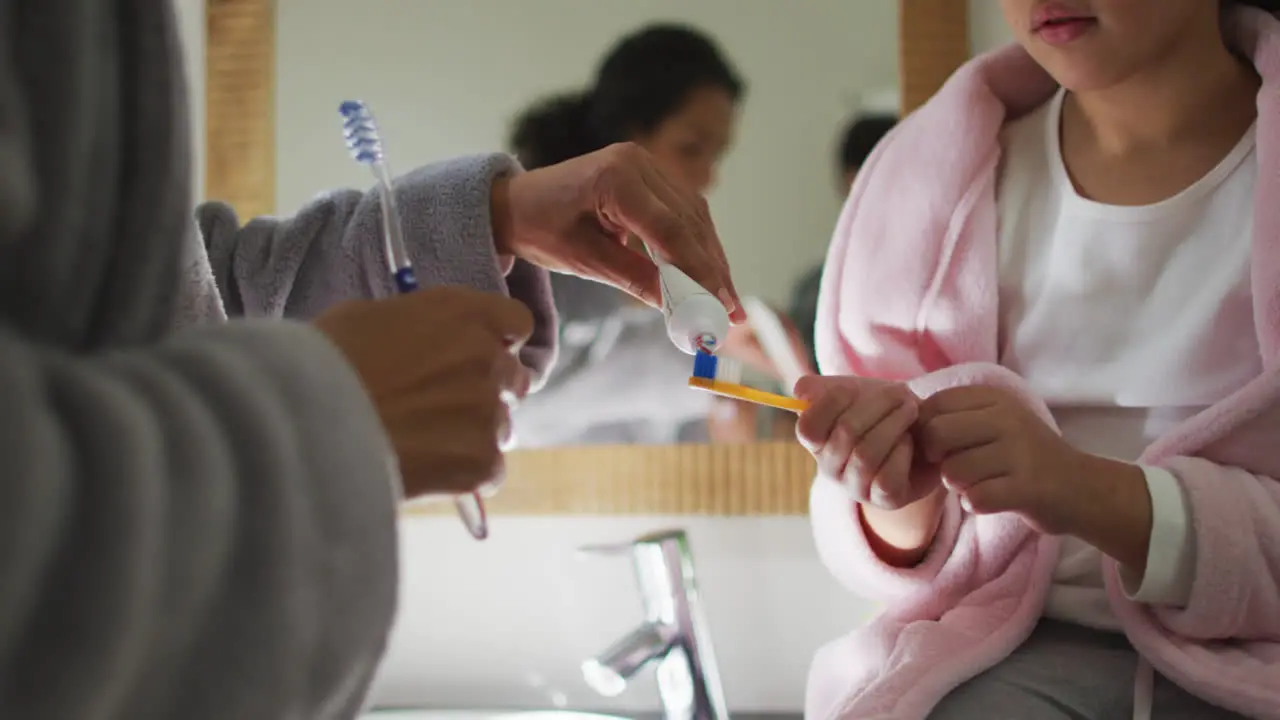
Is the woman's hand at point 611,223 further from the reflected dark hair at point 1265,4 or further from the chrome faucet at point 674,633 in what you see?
the reflected dark hair at point 1265,4

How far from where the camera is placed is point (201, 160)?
1.06 meters

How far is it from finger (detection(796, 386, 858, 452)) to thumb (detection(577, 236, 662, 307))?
0.12m

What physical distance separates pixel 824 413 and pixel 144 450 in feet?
1.20

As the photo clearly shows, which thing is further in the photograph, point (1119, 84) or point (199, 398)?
point (1119, 84)

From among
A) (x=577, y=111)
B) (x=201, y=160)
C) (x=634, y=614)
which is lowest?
(x=634, y=614)

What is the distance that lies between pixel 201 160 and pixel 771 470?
681 millimetres

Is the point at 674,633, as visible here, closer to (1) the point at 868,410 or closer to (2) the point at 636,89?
(1) the point at 868,410

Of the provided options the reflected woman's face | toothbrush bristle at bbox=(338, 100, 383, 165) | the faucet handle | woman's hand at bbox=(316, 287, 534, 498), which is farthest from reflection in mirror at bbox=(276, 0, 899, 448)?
woman's hand at bbox=(316, 287, 534, 498)

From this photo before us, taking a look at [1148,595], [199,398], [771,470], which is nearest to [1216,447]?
[1148,595]

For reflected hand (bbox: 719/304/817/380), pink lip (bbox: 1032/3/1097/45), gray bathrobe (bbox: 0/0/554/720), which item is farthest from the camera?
reflected hand (bbox: 719/304/817/380)

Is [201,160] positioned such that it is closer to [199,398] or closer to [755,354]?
[755,354]

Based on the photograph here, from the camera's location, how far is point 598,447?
3.19 feet

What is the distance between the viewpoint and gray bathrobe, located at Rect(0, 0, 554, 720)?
24cm

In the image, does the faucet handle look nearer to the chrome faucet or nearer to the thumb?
the chrome faucet
